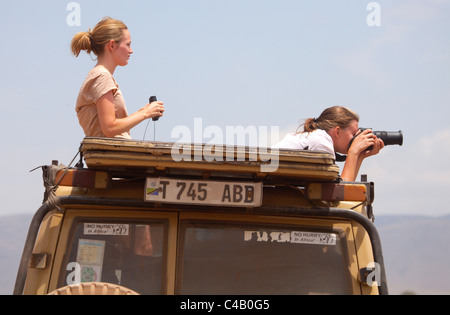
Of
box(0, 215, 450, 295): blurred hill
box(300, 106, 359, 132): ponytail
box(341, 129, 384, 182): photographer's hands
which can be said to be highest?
box(0, 215, 450, 295): blurred hill

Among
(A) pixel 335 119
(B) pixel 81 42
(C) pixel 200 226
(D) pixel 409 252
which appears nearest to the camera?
(C) pixel 200 226

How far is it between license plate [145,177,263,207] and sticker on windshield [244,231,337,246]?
246 millimetres

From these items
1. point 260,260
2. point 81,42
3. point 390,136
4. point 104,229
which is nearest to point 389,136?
point 390,136

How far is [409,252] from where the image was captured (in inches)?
6142

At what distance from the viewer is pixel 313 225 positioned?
182 inches

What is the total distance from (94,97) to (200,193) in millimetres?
1122

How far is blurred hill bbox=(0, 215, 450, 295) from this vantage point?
118 metres

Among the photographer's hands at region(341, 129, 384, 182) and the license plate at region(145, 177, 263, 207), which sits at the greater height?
the photographer's hands at region(341, 129, 384, 182)

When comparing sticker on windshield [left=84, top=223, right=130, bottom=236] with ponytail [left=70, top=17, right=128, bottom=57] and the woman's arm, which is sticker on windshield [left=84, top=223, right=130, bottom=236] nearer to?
the woman's arm

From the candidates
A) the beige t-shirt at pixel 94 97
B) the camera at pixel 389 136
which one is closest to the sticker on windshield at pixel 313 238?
the beige t-shirt at pixel 94 97

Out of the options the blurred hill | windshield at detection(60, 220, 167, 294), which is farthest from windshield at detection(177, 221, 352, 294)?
the blurred hill

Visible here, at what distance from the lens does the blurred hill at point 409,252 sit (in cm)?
11794

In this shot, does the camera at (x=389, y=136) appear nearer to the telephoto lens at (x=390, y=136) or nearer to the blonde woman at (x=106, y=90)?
the telephoto lens at (x=390, y=136)

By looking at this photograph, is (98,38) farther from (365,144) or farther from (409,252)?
(409,252)
